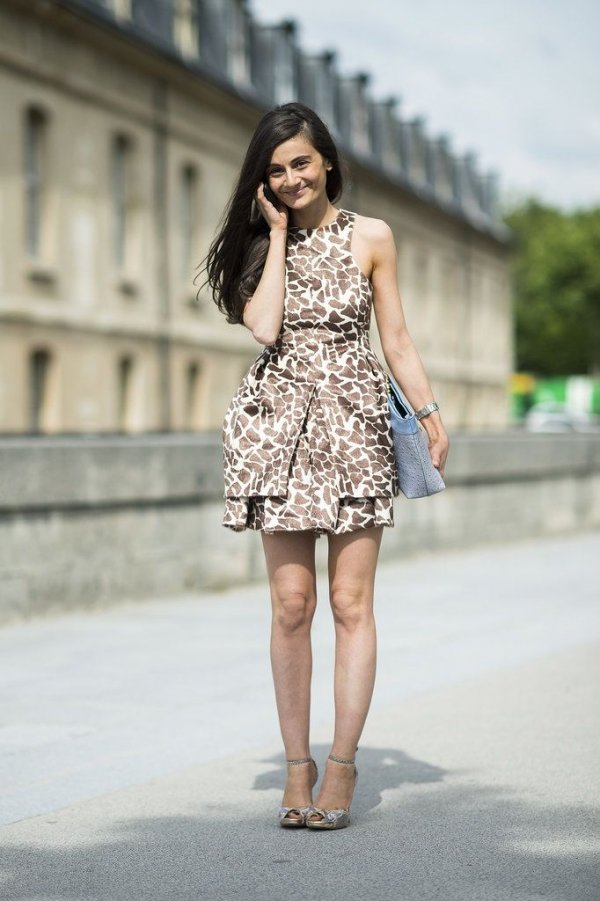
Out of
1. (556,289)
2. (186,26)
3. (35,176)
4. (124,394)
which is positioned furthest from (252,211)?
(556,289)

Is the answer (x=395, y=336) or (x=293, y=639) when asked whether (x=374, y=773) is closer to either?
(x=293, y=639)

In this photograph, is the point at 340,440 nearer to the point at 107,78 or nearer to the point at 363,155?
the point at 107,78

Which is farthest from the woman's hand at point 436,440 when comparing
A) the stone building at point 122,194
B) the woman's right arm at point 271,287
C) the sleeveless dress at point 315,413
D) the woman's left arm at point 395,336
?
the stone building at point 122,194

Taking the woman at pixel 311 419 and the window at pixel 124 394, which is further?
the window at pixel 124 394

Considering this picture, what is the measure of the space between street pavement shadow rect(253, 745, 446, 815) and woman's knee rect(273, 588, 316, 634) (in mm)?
600

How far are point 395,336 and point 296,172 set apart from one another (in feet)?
1.85

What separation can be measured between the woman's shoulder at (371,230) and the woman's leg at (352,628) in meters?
0.85

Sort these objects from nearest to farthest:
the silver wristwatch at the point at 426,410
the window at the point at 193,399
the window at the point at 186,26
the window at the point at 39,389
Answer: the silver wristwatch at the point at 426,410 → the window at the point at 39,389 → the window at the point at 186,26 → the window at the point at 193,399

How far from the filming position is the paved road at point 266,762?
431 centimetres

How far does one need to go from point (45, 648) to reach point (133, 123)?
2750cm

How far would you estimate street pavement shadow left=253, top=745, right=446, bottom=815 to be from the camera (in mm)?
5340

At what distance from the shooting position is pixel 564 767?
5.70 meters

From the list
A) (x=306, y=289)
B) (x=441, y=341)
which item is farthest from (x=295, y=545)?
(x=441, y=341)

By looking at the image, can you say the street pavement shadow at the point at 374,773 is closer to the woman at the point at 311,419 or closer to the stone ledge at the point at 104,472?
the woman at the point at 311,419
